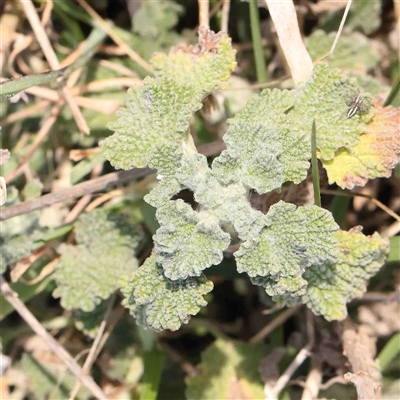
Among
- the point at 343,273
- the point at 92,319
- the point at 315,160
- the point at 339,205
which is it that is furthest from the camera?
the point at 92,319

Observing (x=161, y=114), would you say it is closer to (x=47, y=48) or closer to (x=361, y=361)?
(x=47, y=48)

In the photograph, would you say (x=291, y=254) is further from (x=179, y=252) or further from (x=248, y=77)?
(x=248, y=77)

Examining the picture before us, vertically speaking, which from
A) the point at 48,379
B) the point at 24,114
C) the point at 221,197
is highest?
the point at 221,197

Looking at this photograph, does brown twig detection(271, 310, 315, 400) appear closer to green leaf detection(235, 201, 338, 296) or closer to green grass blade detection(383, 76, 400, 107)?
green leaf detection(235, 201, 338, 296)

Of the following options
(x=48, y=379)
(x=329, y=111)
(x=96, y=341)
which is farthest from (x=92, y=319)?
(x=329, y=111)

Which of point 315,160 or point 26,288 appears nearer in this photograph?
point 315,160
